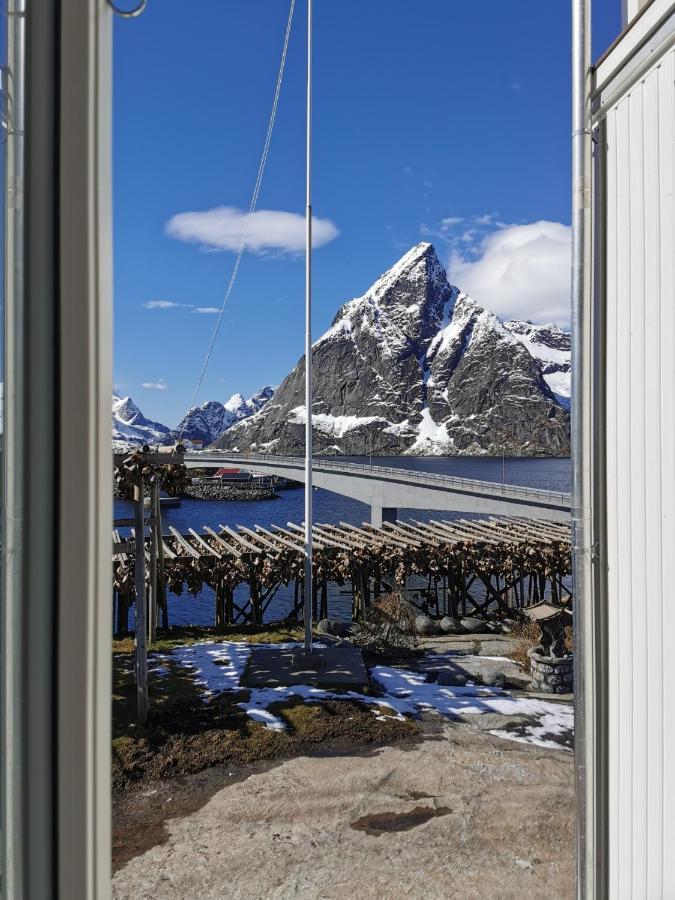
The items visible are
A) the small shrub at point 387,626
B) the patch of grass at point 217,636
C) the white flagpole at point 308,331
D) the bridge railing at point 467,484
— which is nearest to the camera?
the white flagpole at point 308,331

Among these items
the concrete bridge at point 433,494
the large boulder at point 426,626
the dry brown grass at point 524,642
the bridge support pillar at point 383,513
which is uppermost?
the concrete bridge at point 433,494

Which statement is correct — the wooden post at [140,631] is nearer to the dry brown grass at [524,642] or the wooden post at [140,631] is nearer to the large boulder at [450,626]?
the dry brown grass at [524,642]

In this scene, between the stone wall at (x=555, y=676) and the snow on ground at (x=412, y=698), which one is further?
the stone wall at (x=555, y=676)

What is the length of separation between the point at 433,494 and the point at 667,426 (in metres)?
30.4

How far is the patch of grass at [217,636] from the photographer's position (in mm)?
13312

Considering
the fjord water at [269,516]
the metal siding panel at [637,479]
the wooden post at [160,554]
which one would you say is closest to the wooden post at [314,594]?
the fjord water at [269,516]

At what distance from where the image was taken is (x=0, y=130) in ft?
5.10

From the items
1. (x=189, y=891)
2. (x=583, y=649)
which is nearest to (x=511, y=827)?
(x=189, y=891)

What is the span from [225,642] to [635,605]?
38.0 feet

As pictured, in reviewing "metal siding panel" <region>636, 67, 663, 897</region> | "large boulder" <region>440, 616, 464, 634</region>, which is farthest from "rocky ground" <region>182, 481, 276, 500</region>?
"metal siding panel" <region>636, 67, 663, 897</region>

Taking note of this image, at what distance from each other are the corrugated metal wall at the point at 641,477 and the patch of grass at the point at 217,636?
1107cm

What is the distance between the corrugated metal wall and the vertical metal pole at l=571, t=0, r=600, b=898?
10 centimetres

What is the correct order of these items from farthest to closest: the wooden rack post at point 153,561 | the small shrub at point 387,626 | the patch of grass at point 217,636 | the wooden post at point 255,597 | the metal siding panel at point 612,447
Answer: the wooden post at point 255,597
the small shrub at point 387,626
the patch of grass at point 217,636
the wooden rack post at point 153,561
the metal siding panel at point 612,447

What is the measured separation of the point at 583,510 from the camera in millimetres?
3355
